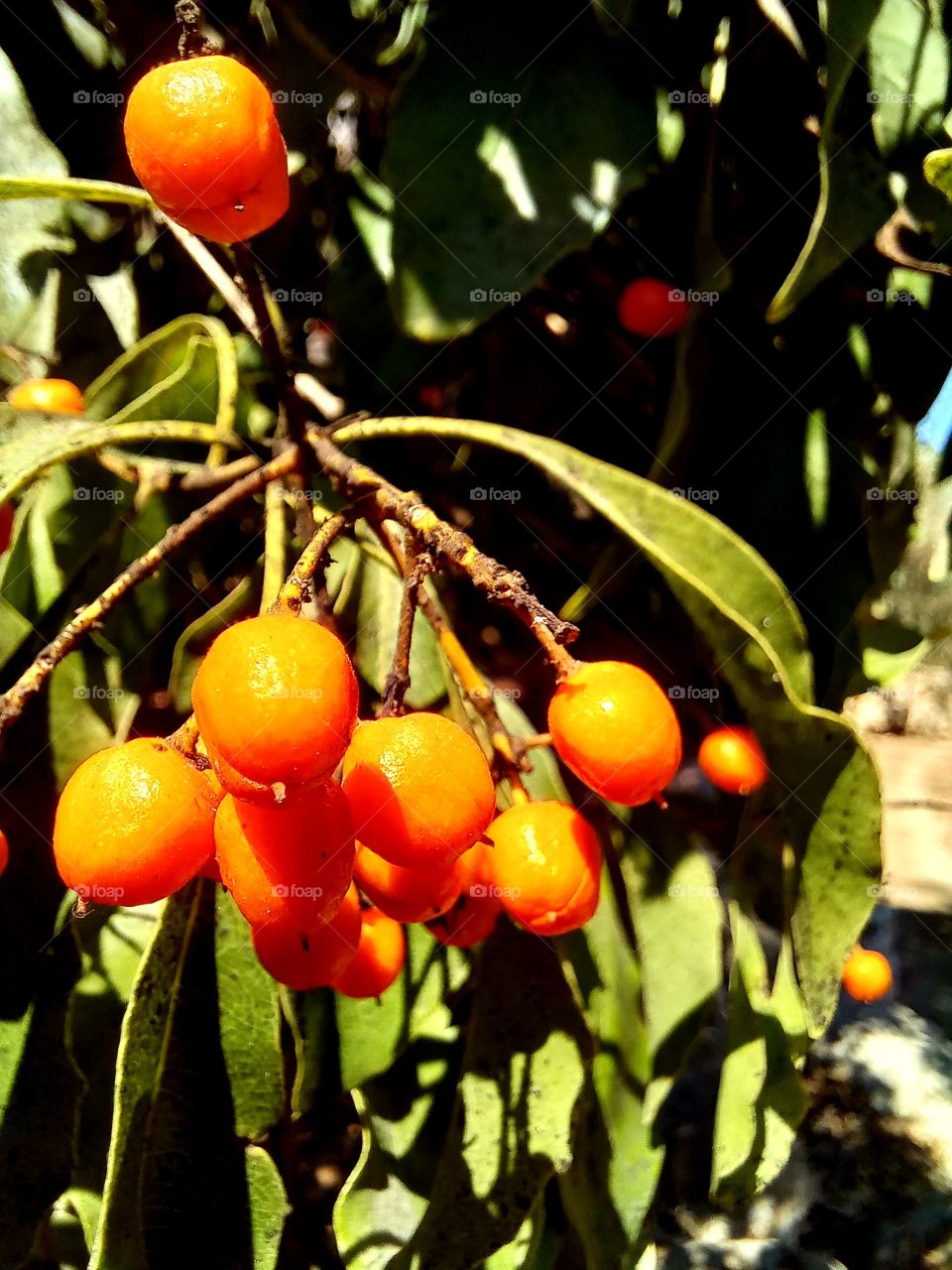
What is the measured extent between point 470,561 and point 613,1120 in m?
0.89

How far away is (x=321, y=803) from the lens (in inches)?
25.0

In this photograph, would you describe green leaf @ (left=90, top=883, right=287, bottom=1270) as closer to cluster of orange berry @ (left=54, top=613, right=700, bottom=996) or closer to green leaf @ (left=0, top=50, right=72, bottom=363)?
cluster of orange berry @ (left=54, top=613, right=700, bottom=996)

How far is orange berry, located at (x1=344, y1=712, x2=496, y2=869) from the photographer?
651mm

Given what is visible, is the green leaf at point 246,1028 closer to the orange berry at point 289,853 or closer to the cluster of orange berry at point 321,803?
the cluster of orange berry at point 321,803

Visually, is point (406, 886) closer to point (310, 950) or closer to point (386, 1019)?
point (310, 950)

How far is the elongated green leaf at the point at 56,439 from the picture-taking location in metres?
0.78

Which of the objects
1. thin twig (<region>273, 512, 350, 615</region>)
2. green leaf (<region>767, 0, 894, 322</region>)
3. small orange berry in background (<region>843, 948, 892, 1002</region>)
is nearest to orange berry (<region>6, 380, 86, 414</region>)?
thin twig (<region>273, 512, 350, 615</region>)

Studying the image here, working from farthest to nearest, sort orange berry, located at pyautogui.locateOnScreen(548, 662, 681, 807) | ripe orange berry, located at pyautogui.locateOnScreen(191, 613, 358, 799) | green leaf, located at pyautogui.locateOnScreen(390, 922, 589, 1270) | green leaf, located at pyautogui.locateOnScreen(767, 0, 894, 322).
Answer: green leaf, located at pyautogui.locateOnScreen(390, 922, 589, 1270), green leaf, located at pyautogui.locateOnScreen(767, 0, 894, 322), orange berry, located at pyautogui.locateOnScreen(548, 662, 681, 807), ripe orange berry, located at pyautogui.locateOnScreen(191, 613, 358, 799)

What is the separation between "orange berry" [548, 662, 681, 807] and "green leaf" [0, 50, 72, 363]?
0.89 m

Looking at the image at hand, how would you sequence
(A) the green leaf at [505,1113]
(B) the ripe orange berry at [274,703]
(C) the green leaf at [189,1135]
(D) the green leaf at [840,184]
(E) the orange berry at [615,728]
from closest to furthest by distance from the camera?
(B) the ripe orange berry at [274,703]
(E) the orange berry at [615,728]
(D) the green leaf at [840,184]
(C) the green leaf at [189,1135]
(A) the green leaf at [505,1113]

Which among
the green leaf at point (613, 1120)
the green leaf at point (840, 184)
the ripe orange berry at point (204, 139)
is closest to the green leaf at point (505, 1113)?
the green leaf at point (613, 1120)

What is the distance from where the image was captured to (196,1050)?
1.02 meters

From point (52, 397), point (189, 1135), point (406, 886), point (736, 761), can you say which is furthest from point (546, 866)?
point (52, 397)

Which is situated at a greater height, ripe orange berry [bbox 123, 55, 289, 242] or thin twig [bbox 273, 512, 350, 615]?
ripe orange berry [bbox 123, 55, 289, 242]
